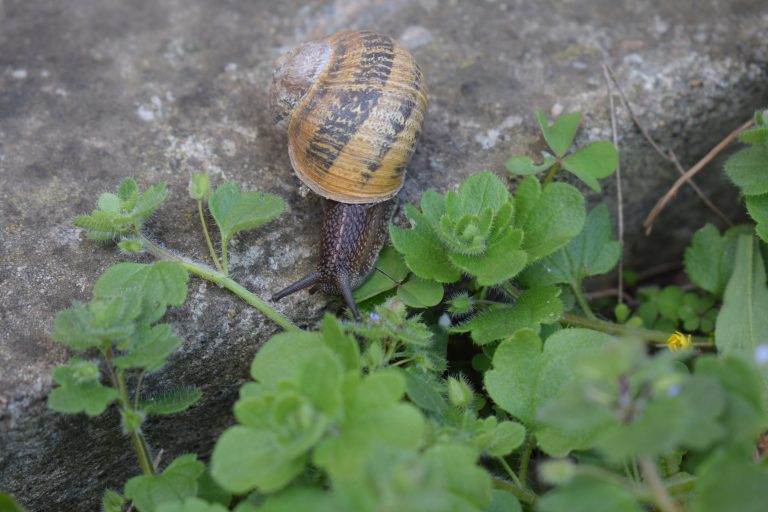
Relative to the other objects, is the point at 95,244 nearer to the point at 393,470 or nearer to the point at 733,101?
the point at 393,470

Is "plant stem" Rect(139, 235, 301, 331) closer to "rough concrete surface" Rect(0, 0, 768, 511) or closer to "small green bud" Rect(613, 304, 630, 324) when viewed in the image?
"rough concrete surface" Rect(0, 0, 768, 511)

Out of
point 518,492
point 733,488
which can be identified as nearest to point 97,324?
point 518,492

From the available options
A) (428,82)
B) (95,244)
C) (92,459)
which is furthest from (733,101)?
(92,459)

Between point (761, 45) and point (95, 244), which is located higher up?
point (761, 45)

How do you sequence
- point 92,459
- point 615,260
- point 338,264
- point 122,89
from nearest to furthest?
1. point 92,459
2. point 338,264
3. point 615,260
4. point 122,89

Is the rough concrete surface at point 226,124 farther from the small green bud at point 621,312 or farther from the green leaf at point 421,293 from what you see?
the small green bud at point 621,312

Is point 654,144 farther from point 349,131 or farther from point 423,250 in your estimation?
point 349,131

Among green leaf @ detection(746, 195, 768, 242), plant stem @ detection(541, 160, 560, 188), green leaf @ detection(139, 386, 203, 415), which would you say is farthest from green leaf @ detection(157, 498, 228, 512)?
green leaf @ detection(746, 195, 768, 242)
